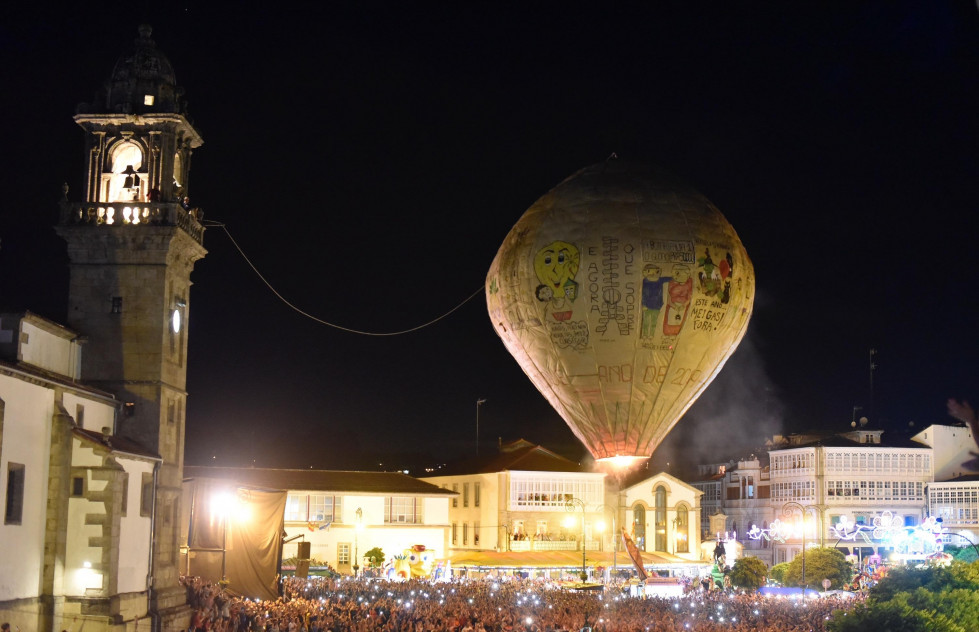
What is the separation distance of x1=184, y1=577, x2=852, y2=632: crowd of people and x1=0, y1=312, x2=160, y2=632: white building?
126 inches

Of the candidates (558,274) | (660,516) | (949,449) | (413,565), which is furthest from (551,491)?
(558,274)

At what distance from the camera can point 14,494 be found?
114 feet

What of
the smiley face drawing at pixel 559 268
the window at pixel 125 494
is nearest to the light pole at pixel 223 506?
the window at pixel 125 494

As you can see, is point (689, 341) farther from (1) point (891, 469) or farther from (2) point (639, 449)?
(1) point (891, 469)

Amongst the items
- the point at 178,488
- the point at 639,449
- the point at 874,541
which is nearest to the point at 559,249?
the point at 639,449

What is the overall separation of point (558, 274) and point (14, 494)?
56.6ft

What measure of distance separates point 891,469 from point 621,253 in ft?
205

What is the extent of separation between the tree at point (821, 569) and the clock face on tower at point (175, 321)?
3639 centimetres

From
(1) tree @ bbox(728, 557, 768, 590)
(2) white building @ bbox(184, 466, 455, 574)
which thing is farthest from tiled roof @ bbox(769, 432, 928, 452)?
(2) white building @ bbox(184, 466, 455, 574)

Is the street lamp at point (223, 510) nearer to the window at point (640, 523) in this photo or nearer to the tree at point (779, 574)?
the tree at point (779, 574)

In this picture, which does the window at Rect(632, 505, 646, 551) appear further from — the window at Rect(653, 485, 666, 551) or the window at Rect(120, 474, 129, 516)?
the window at Rect(120, 474, 129, 516)

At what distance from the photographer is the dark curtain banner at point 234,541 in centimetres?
4547

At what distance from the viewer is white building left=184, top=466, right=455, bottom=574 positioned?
7075 cm

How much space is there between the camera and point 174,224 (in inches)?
1694
